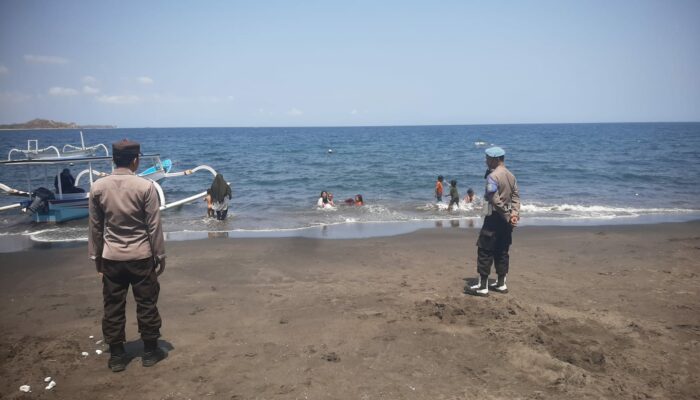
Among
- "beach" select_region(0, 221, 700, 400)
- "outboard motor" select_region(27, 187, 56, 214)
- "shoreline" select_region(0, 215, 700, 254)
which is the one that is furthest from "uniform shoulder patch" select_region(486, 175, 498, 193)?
"outboard motor" select_region(27, 187, 56, 214)

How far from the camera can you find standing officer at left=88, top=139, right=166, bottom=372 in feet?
13.6

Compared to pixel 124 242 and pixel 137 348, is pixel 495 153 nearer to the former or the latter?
pixel 124 242

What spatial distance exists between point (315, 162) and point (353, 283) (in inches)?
1248

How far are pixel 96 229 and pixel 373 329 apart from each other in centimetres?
318

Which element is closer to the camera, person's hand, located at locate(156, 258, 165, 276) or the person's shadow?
person's hand, located at locate(156, 258, 165, 276)

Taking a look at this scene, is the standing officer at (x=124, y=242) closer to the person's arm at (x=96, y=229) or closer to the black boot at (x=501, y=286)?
the person's arm at (x=96, y=229)

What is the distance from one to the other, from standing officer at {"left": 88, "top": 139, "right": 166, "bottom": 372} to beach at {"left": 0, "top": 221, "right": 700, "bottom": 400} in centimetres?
49

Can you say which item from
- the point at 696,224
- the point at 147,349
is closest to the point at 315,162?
the point at 696,224

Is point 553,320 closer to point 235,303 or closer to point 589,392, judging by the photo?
point 589,392

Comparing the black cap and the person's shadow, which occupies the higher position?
the black cap

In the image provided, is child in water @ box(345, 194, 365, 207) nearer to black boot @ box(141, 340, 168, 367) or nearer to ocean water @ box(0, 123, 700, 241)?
ocean water @ box(0, 123, 700, 241)

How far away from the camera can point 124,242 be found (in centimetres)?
419

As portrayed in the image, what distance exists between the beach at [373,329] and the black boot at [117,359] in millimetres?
71

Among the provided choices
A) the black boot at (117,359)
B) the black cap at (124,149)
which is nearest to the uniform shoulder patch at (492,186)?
the black cap at (124,149)
